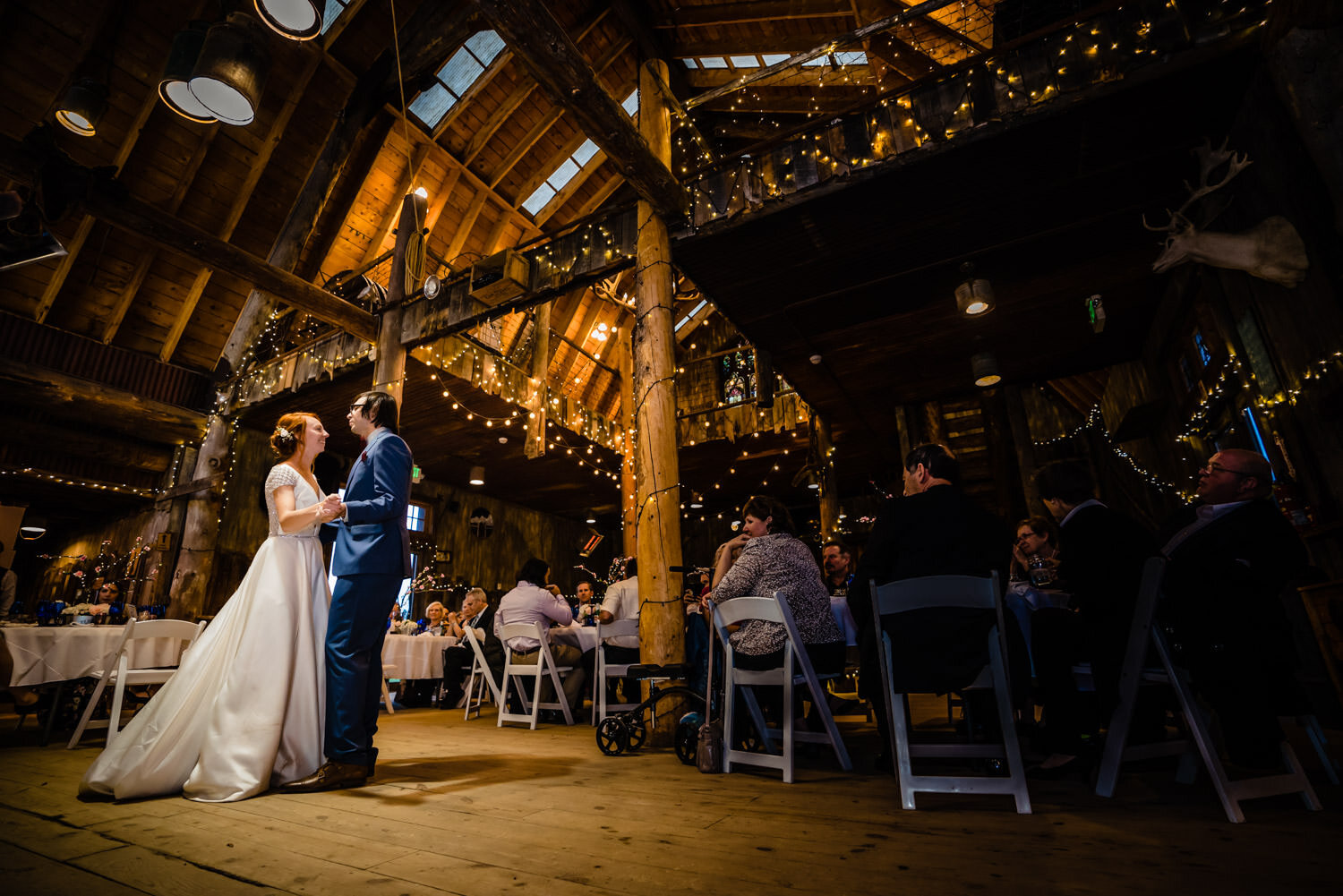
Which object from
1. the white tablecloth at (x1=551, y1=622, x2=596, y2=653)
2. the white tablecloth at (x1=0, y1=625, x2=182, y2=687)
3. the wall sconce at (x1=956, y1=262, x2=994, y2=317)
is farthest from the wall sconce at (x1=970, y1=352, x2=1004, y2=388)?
the white tablecloth at (x1=0, y1=625, x2=182, y2=687)

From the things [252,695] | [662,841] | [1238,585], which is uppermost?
[1238,585]

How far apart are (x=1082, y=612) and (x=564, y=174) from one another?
11.8m

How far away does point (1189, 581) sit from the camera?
2.32 m

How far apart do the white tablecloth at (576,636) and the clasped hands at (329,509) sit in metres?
3.20

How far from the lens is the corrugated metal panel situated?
8016 millimetres

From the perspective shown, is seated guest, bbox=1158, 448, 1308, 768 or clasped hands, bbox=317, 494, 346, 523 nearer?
seated guest, bbox=1158, 448, 1308, 768

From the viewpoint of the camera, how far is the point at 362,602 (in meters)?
2.47

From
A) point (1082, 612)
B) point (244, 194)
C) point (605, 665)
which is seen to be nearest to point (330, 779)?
point (605, 665)

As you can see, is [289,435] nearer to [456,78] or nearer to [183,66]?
[183,66]

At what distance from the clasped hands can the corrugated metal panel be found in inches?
353

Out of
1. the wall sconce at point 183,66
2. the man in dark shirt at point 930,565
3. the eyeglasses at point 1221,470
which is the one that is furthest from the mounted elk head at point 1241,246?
the wall sconce at point 183,66

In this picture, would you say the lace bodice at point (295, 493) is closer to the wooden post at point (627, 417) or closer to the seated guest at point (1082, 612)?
the seated guest at point (1082, 612)

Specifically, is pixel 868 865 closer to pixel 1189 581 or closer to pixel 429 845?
pixel 429 845

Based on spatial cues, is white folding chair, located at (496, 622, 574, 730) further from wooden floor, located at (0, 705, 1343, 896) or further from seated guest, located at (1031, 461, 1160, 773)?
seated guest, located at (1031, 461, 1160, 773)
